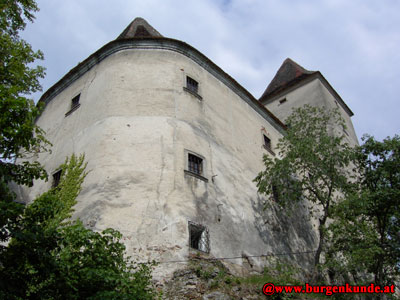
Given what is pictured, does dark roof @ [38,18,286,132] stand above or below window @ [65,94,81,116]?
above

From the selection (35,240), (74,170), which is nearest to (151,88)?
(74,170)

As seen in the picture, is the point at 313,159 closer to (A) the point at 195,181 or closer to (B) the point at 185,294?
(A) the point at 195,181

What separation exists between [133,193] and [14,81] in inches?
172

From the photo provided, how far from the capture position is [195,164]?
506 inches

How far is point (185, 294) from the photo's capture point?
9258 mm

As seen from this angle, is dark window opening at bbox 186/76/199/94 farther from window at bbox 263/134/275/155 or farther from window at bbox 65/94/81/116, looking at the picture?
window at bbox 263/134/275/155

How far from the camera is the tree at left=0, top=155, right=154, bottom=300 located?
670 cm

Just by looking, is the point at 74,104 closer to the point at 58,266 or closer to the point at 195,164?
the point at 195,164

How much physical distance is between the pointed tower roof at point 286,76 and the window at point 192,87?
1432 centimetres

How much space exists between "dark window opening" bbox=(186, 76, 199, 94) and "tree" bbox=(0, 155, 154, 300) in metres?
7.88

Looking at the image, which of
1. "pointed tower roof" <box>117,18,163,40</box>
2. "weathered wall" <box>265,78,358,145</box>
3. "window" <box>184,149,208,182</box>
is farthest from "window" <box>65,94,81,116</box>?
"weathered wall" <box>265,78,358,145</box>

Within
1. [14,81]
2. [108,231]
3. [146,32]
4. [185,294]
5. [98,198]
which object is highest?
[146,32]

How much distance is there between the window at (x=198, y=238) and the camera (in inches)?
428

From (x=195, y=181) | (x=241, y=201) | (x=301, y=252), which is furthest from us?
(x=301, y=252)
